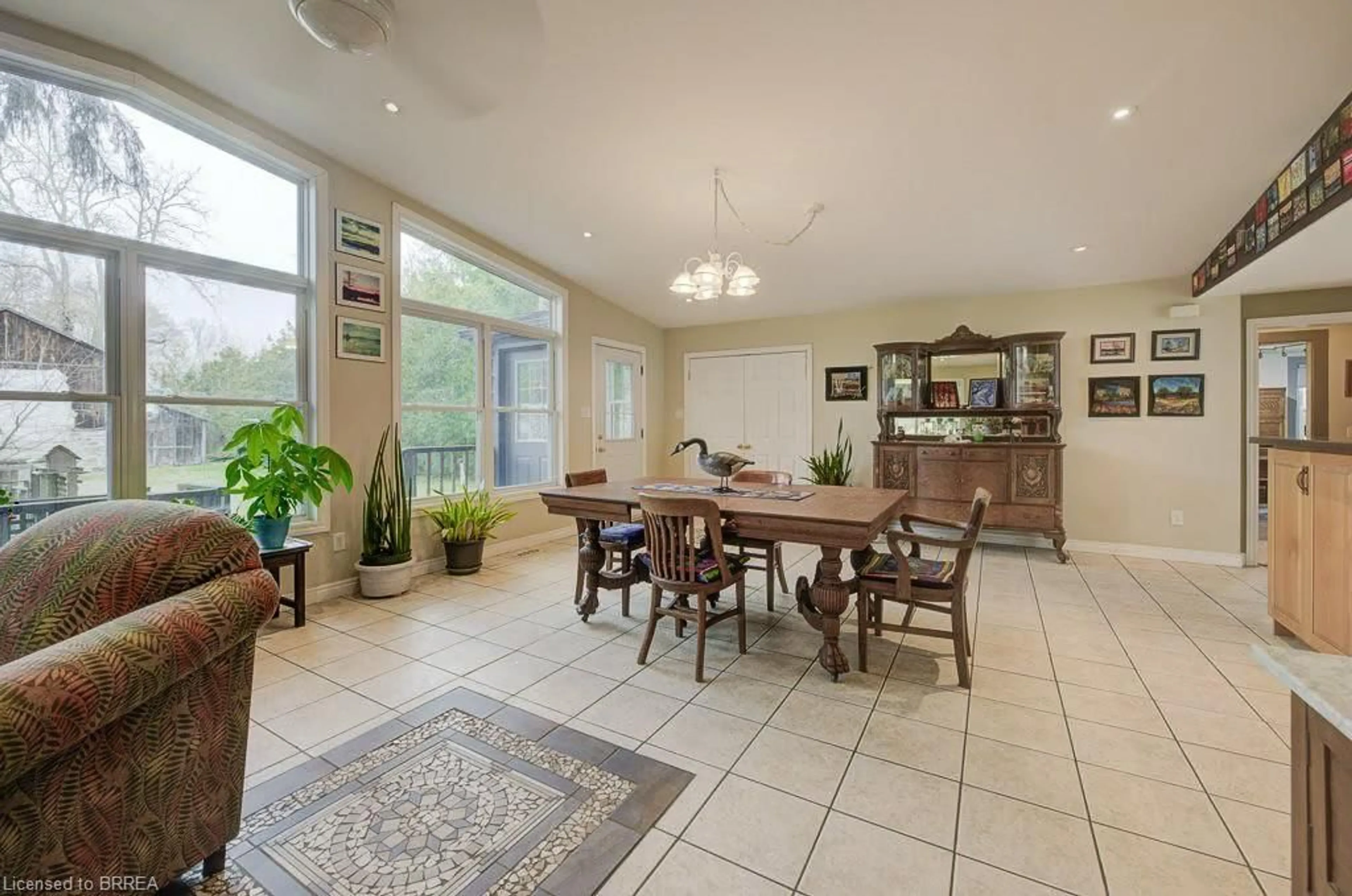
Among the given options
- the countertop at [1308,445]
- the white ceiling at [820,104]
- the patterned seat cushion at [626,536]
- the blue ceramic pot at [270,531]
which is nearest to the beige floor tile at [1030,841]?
the patterned seat cushion at [626,536]

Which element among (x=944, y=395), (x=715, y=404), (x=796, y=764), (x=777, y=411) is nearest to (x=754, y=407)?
(x=777, y=411)

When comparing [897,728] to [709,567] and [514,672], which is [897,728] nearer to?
[709,567]

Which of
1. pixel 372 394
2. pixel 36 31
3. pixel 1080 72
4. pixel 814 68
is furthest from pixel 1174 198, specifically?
pixel 36 31

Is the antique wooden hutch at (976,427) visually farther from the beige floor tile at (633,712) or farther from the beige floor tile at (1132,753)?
the beige floor tile at (633,712)

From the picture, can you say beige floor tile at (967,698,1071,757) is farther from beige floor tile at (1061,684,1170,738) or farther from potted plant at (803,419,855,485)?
potted plant at (803,419,855,485)

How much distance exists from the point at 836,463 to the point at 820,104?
336cm

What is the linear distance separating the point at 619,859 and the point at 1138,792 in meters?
1.59

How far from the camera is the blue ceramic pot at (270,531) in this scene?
2955 millimetres

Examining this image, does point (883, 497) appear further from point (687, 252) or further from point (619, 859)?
point (687, 252)

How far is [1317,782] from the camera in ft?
2.41

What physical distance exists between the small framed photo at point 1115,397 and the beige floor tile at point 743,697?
4181mm

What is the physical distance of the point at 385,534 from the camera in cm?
362

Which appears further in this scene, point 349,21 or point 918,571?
point 918,571

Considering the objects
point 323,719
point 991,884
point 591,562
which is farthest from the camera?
point 591,562
